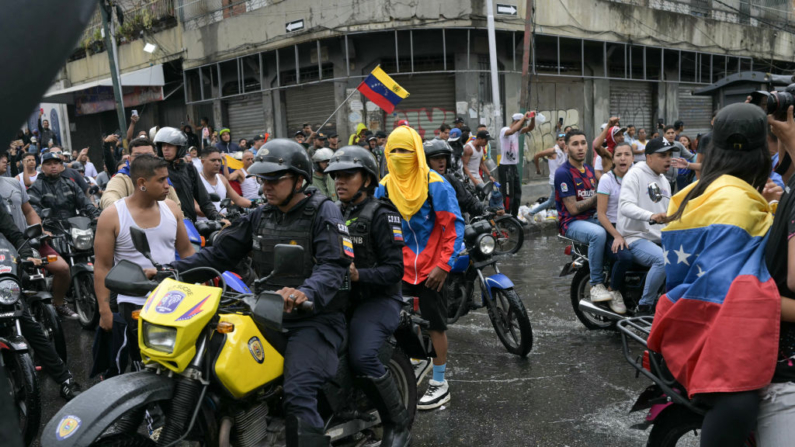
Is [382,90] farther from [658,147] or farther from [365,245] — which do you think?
[365,245]

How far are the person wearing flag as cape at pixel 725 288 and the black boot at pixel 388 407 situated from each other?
144 centimetres

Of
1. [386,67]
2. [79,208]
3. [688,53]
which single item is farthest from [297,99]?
[688,53]

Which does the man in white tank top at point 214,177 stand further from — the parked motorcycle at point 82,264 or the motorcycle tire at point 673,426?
the motorcycle tire at point 673,426

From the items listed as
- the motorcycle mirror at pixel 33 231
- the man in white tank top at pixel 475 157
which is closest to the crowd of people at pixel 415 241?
the motorcycle mirror at pixel 33 231

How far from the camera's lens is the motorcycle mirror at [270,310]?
2.61m

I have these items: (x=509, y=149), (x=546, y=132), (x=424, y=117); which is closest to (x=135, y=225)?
(x=509, y=149)

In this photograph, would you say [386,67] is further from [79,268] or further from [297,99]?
[79,268]

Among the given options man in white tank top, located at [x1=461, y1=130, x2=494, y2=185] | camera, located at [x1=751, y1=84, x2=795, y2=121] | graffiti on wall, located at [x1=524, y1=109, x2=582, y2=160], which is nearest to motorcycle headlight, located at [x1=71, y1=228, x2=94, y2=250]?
camera, located at [x1=751, y1=84, x2=795, y2=121]

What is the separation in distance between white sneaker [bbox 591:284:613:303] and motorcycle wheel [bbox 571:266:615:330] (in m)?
0.32

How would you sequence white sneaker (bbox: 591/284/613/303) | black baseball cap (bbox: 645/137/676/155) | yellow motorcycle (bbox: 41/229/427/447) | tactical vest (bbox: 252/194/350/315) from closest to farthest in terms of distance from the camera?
yellow motorcycle (bbox: 41/229/427/447)
tactical vest (bbox: 252/194/350/315)
black baseball cap (bbox: 645/137/676/155)
white sneaker (bbox: 591/284/613/303)

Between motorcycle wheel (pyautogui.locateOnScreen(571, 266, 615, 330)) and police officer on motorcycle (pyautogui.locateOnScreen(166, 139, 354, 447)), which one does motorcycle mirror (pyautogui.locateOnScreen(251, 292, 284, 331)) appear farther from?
motorcycle wheel (pyautogui.locateOnScreen(571, 266, 615, 330))

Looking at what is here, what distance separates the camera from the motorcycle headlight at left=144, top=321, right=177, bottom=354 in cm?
268

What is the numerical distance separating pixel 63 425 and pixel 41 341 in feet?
8.65

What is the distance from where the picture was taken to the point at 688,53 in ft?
74.7
